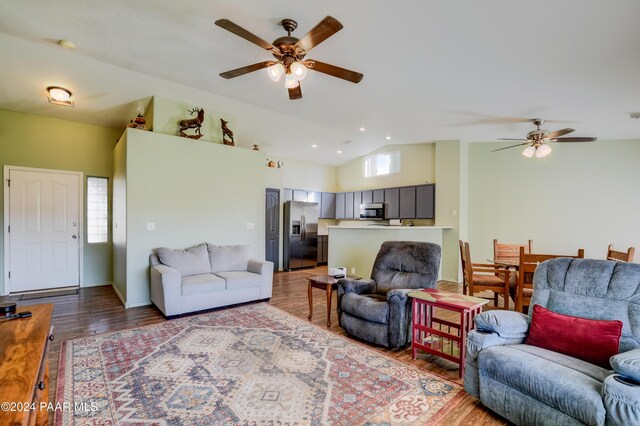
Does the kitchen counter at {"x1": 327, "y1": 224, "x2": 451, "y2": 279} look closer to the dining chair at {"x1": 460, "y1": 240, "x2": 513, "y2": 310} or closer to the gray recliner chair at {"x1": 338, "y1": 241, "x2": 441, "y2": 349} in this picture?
the dining chair at {"x1": 460, "y1": 240, "x2": 513, "y2": 310}

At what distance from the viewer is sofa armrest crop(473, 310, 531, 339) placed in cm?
215

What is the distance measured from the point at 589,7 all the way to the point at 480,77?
122 centimetres

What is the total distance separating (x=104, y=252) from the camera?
5.69m

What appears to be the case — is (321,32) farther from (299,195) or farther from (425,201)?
(299,195)

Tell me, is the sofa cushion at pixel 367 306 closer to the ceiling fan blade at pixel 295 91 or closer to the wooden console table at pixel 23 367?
the ceiling fan blade at pixel 295 91

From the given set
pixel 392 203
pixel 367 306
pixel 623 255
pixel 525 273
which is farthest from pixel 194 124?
pixel 623 255

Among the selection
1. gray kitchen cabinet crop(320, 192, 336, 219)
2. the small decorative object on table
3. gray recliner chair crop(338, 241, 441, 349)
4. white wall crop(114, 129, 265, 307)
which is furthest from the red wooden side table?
gray kitchen cabinet crop(320, 192, 336, 219)

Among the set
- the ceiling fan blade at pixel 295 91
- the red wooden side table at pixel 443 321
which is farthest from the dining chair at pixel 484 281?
the ceiling fan blade at pixel 295 91

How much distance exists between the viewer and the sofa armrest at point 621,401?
140 cm

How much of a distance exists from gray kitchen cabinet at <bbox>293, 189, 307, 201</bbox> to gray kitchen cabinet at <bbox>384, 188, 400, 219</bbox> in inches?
92.6

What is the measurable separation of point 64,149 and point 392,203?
6.91 meters

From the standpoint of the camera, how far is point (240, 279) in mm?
4293

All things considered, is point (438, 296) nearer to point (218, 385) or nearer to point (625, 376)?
point (625, 376)

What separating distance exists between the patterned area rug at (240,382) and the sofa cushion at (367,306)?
0.31 metres
